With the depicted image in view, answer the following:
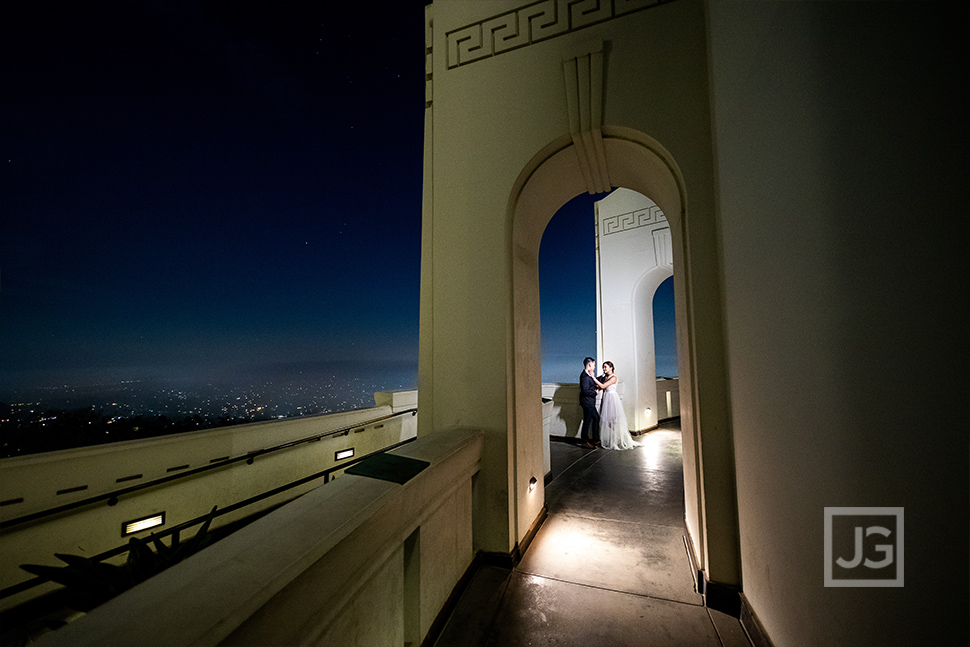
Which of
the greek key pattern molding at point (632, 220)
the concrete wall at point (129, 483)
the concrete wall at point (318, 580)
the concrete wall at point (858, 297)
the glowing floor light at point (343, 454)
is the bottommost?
the glowing floor light at point (343, 454)

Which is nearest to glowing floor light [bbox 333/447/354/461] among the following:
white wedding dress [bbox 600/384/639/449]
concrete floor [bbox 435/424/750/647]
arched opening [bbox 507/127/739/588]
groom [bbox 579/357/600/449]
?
concrete floor [bbox 435/424/750/647]

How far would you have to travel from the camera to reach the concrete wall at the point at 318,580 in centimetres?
88

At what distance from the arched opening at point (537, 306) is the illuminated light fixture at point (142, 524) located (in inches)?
165

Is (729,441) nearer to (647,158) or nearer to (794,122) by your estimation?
(794,122)

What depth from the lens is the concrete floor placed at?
2.37m

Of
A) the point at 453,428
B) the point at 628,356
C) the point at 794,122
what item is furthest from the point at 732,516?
the point at 628,356

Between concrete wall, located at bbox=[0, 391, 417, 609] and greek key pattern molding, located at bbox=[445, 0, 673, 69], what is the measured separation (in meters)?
5.87

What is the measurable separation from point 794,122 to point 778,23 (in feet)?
1.79

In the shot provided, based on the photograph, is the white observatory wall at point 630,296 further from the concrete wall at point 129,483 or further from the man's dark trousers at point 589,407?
the concrete wall at point 129,483

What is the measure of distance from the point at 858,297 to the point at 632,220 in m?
8.07

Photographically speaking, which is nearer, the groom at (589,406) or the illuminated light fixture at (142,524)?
the illuminated light fixture at (142,524)

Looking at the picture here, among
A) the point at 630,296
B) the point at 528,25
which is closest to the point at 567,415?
the point at 630,296

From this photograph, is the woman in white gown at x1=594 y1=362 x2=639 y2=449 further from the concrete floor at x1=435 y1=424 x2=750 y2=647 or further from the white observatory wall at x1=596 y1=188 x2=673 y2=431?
the concrete floor at x1=435 y1=424 x2=750 y2=647

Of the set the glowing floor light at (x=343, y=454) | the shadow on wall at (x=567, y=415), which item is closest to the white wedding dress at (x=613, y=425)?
the shadow on wall at (x=567, y=415)
